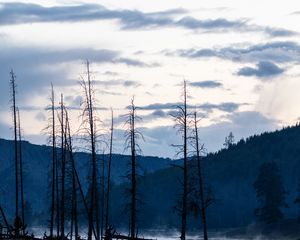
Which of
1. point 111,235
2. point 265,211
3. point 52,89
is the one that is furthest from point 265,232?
point 111,235

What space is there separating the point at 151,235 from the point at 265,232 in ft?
147

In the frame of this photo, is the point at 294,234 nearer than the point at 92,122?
No

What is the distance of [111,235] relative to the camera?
6231 cm

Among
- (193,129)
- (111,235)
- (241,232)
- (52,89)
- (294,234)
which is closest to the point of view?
(111,235)

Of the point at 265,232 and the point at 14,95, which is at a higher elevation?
the point at 14,95

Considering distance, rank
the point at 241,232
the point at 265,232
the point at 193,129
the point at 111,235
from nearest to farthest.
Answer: the point at 111,235 → the point at 193,129 → the point at 265,232 → the point at 241,232

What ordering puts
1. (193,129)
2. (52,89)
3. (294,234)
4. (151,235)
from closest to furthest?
(193,129) → (52,89) → (294,234) → (151,235)

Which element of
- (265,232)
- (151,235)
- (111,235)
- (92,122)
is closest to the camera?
(111,235)

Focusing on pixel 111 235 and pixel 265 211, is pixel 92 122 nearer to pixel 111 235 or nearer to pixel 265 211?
pixel 111 235

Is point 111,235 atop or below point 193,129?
below

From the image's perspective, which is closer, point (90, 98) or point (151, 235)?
point (90, 98)

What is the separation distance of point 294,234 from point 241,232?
30.6m

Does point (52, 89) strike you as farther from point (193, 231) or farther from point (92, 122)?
point (193, 231)

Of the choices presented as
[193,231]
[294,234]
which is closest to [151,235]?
[193,231]
